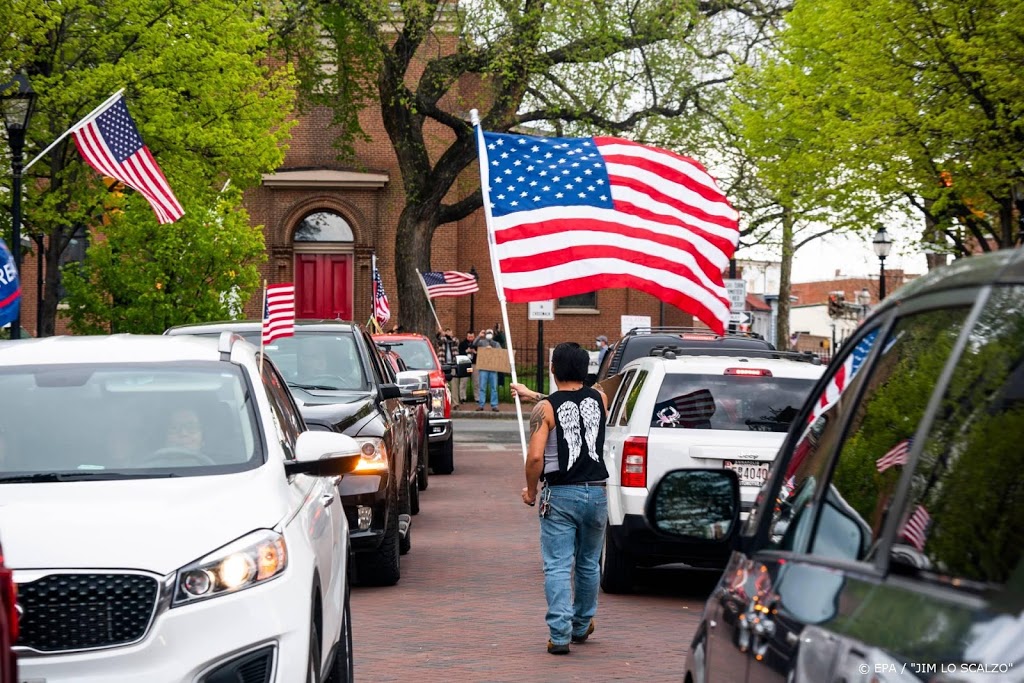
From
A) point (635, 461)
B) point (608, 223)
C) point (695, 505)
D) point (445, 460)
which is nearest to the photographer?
point (695, 505)

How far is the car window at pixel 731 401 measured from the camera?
10711 millimetres

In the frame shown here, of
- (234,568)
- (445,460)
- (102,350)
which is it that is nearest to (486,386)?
(445,460)

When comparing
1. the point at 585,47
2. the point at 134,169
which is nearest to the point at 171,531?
the point at 134,169

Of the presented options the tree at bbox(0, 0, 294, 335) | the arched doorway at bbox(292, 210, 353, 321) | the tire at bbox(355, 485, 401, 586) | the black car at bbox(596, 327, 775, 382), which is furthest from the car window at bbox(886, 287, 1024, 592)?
the arched doorway at bbox(292, 210, 353, 321)

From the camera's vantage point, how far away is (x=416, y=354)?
76.8 ft

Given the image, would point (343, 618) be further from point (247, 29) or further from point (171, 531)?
point (247, 29)

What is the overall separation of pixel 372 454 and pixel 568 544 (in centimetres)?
266

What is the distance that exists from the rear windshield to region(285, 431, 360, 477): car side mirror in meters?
4.80

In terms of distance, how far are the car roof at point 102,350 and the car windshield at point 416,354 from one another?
637 inches

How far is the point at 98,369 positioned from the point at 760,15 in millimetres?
31575

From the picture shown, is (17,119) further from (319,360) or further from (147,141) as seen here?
(319,360)

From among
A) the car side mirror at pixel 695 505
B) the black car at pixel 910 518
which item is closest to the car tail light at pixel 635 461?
the car side mirror at pixel 695 505

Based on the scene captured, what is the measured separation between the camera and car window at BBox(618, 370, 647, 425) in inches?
435

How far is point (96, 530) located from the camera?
5012mm
